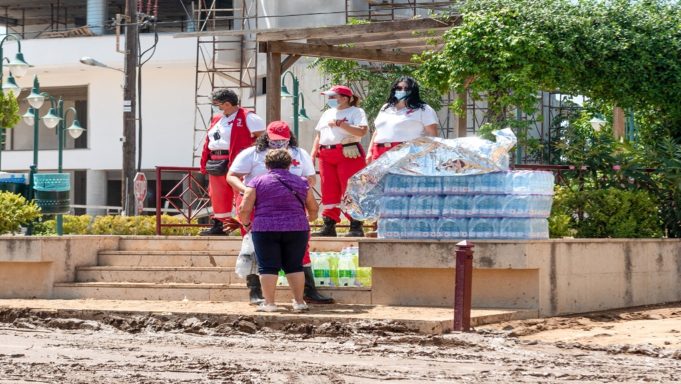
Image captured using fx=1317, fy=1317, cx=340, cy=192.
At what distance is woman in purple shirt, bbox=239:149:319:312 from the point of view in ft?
38.0

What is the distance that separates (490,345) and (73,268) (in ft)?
18.9

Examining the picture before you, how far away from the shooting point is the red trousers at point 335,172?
45.5 ft

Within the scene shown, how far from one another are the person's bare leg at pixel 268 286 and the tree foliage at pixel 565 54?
15.2 ft

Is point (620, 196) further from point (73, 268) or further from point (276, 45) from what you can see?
point (276, 45)

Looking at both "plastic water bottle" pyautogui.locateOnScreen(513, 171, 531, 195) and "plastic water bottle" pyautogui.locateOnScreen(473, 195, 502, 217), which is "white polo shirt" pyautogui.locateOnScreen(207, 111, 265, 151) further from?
"plastic water bottle" pyautogui.locateOnScreen(513, 171, 531, 195)

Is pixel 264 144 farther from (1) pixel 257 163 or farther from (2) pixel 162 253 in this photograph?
(2) pixel 162 253

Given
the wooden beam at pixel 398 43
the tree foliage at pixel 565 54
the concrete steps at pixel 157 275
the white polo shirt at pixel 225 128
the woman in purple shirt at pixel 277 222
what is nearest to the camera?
the woman in purple shirt at pixel 277 222

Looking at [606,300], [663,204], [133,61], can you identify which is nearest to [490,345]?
[606,300]

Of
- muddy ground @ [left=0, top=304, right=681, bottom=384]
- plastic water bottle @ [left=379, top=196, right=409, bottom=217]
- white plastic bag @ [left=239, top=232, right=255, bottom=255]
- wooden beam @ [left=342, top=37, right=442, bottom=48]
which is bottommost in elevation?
muddy ground @ [left=0, top=304, right=681, bottom=384]

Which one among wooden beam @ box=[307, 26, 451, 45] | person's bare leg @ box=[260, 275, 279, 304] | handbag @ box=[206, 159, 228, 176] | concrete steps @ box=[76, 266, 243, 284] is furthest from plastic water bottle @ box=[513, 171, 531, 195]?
wooden beam @ box=[307, 26, 451, 45]

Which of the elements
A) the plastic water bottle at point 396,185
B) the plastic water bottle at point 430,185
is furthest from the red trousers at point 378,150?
the plastic water bottle at point 430,185

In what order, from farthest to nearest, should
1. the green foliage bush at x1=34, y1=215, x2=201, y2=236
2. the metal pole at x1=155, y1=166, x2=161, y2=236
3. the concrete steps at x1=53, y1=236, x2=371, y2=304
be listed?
the green foliage bush at x1=34, y1=215, x2=201, y2=236 → the metal pole at x1=155, y1=166, x2=161, y2=236 → the concrete steps at x1=53, y1=236, x2=371, y2=304

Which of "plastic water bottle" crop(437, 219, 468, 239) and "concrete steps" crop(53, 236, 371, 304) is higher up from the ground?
"plastic water bottle" crop(437, 219, 468, 239)

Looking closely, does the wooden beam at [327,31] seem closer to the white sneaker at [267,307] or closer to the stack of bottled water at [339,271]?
the stack of bottled water at [339,271]
